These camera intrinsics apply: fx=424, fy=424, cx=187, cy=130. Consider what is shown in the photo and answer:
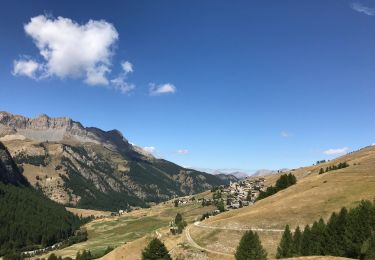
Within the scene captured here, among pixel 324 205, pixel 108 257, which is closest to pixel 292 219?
pixel 324 205

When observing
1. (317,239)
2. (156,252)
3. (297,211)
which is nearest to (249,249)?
(317,239)

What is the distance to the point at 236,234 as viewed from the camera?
12812cm

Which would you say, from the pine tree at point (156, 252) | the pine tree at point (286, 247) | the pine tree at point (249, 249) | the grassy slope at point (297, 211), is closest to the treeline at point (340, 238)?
the pine tree at point (286, 247)

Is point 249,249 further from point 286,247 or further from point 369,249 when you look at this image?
point 369,249

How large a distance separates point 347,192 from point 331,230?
55.3 meters

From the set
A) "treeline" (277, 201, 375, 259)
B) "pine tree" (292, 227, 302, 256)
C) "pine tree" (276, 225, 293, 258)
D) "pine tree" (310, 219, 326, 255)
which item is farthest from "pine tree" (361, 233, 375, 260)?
"pine tree" (276, 225, 293, 258)

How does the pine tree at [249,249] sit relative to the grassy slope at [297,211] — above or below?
below

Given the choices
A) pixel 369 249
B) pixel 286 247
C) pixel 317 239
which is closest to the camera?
pixel 369 249

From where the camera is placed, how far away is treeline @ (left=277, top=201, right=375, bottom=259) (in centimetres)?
8406

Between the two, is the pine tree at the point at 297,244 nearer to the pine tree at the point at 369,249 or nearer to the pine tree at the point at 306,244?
the pine tree at the point at 306,244

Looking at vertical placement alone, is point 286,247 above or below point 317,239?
below

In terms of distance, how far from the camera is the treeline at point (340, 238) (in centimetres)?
8406

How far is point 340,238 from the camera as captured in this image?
88.1 metres

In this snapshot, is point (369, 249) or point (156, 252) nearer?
point (369, 249)
